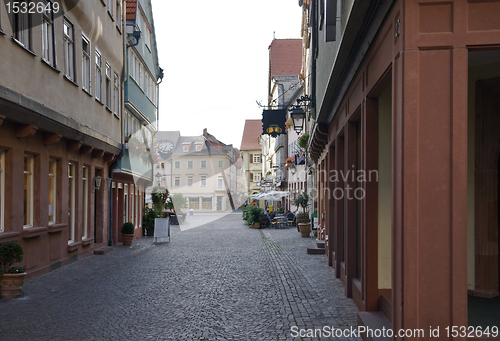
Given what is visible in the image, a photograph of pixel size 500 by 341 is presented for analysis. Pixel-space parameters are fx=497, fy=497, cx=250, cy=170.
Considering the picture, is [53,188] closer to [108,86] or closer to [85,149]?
[85,149]

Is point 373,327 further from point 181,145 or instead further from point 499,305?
point 181,145

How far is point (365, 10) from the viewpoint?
5.47 meters

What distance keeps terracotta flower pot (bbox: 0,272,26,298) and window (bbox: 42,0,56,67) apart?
515 centimetres

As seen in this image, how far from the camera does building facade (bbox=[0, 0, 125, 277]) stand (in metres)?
9.69

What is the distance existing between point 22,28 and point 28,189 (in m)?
3.48

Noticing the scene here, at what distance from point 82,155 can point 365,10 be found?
439 inches

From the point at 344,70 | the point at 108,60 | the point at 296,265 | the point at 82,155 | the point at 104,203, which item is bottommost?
the point at 296,265

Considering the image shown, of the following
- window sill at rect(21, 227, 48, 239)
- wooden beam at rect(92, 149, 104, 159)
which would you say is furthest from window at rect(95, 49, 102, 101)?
window sill at rect(21, 227, 48, 239)

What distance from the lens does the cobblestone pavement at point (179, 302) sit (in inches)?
248

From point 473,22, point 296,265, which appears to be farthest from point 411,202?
point 296,265

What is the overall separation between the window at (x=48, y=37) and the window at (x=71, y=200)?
3.52m

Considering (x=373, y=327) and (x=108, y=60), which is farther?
(x=108, y=60)

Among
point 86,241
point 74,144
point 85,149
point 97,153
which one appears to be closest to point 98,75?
point 97,153

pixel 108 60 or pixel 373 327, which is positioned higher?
pixel 108 60
